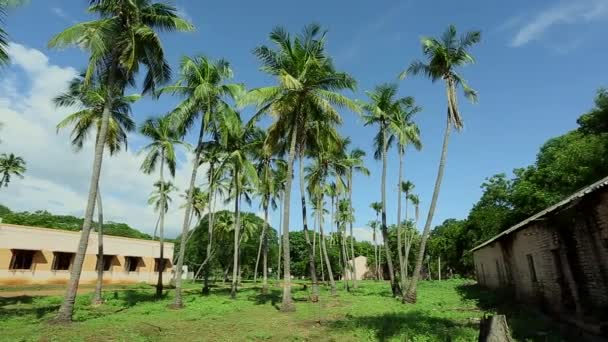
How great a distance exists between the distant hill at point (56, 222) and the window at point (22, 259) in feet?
64.0

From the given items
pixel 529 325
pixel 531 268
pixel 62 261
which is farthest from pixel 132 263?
pixel 529 325

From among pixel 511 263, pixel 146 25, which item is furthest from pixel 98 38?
pixel 511 263

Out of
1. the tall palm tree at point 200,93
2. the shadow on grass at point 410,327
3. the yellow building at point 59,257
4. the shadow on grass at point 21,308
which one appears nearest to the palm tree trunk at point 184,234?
the tall palm tree at point 200,93

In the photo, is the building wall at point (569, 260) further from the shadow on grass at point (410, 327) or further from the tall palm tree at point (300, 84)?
the tall palm tree at point (300, 84)

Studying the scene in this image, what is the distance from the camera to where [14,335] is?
1045cm

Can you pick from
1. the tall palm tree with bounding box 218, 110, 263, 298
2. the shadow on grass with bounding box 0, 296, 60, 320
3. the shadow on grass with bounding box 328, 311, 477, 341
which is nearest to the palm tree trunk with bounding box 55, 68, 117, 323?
the shadow on grass with bounding box 0, 296, 60, 320

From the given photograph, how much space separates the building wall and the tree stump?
21.5 ft

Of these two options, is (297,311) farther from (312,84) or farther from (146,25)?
(146,25)

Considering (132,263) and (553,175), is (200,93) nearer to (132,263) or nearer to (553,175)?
(553,175)

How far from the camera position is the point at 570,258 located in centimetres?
1083

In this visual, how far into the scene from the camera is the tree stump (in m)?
4.32

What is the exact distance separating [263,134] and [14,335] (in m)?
17.7

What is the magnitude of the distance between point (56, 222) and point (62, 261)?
27335 millimetres

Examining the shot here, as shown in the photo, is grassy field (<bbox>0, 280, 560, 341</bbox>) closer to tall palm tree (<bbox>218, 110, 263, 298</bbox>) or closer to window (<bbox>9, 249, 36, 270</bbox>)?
tall palm tree (<bbox>218, 110, 263, 298</bbox>)
